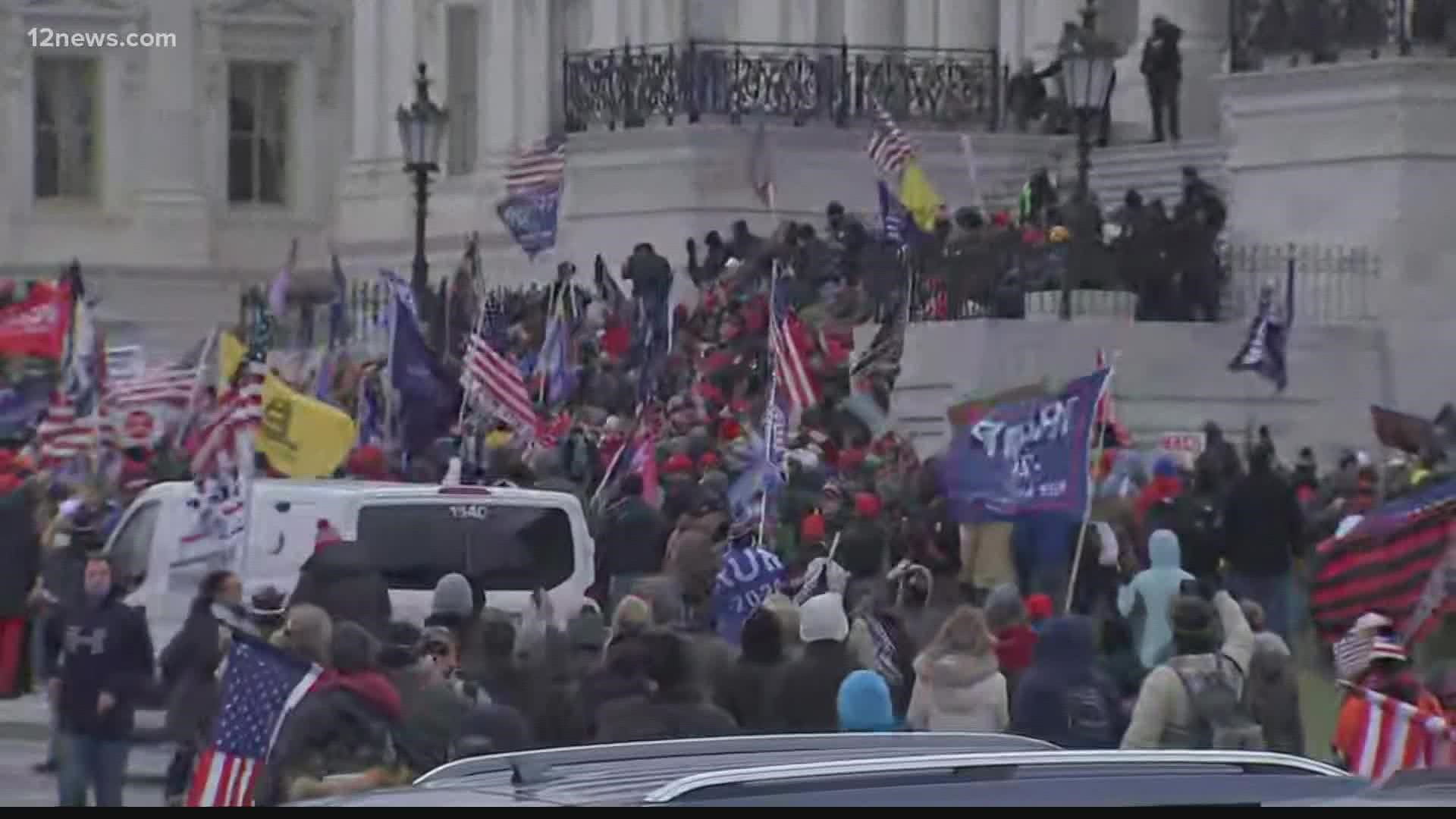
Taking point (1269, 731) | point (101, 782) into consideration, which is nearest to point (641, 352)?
point (101, 782)

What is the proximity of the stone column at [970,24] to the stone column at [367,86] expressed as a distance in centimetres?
1648

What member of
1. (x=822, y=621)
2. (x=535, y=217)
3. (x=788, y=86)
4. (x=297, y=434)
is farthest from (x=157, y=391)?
(x=822, y=621)

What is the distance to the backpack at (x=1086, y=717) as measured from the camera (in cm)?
1341

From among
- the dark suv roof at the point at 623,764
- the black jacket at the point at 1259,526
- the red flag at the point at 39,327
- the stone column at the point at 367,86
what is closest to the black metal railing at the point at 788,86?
the red flag at the point at 39,327

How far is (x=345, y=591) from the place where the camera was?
18016mm

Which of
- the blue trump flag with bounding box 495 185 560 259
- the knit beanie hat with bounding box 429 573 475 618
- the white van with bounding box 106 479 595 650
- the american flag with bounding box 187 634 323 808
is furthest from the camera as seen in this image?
the blue trump flag with bounding box 495 185 560 259

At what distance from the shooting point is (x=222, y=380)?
2853cm

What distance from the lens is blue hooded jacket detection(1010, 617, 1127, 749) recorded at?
44.2 feet

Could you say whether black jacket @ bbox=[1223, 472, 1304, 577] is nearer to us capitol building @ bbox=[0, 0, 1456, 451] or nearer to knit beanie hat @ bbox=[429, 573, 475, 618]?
knit beanie hat @ bbox=[429, 573, 475, 618]

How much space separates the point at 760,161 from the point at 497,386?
12848 mm

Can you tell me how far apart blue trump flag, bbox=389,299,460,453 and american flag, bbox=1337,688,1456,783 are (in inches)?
666

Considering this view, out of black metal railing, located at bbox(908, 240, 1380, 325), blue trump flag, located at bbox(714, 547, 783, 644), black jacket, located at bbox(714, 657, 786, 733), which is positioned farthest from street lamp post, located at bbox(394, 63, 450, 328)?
black jacket, located at bbox(714, 657, 786, 733)

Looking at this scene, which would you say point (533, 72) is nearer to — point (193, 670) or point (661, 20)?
point (661, 20)

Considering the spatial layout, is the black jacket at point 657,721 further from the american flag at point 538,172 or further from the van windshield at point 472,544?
the american flag at point 538,172
